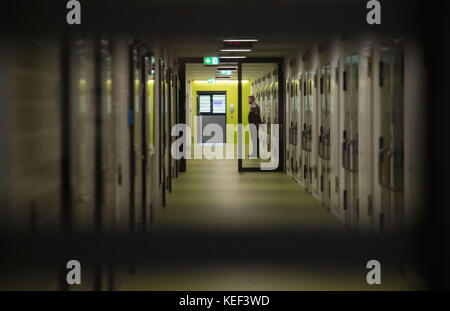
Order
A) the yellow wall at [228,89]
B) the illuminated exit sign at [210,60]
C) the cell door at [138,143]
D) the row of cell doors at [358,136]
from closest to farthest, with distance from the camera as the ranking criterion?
the row of cell doors at [358,136], the cell door at [138,143], the illuminated exit sign at [210,60], the yellow wall at [228,89]

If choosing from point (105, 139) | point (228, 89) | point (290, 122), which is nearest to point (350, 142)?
point (105, 139)

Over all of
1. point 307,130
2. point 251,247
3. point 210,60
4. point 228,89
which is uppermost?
point 228,89

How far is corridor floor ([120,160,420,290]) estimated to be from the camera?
5.87 meters

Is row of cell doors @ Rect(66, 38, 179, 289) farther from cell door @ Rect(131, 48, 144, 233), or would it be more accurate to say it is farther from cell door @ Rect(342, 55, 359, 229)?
cell door @ Rect(342, 55, 359, 229)

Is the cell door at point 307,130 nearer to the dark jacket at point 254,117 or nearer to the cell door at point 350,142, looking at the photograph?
the cell door at point 350,142

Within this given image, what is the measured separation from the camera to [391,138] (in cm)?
638

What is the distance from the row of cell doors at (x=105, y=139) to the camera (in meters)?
4.15

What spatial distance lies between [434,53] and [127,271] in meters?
3.31

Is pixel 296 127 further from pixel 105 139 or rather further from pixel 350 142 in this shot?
pixel 105 139

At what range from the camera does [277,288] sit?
5652 millimetres

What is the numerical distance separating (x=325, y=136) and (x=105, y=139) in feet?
19.1

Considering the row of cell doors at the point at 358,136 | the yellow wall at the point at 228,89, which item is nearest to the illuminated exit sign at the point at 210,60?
the row of cell doors at the point at 358,136
